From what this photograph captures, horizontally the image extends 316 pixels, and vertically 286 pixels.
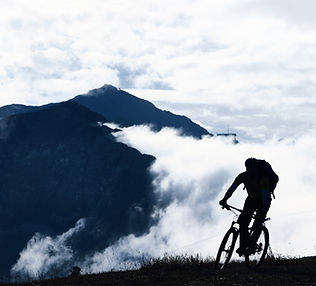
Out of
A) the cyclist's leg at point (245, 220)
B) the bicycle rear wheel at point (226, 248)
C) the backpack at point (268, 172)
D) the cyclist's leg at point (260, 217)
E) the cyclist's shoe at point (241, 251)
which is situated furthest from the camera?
the cyclist's shoe at point (241, 251)

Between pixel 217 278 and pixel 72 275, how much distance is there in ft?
14.0

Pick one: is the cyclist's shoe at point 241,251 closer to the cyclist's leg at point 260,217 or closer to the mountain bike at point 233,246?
the mountain bike at point 233,246

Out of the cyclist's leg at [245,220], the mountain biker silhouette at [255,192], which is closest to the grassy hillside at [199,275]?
the cyclist's leg at [245,220]

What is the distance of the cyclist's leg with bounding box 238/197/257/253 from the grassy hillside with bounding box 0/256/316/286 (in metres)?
0.66

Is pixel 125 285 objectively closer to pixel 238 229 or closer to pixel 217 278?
pixel 217 278

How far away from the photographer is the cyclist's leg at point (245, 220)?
10.7 meters

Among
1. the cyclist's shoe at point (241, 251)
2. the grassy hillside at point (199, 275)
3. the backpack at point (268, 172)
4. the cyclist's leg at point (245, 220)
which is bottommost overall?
the grassy hillside at point (199, 275)

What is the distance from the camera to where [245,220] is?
1073 cm

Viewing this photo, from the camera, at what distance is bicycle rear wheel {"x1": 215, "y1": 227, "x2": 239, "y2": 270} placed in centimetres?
1077

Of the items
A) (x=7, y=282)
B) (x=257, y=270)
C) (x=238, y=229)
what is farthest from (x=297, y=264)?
(x=7, y=282)

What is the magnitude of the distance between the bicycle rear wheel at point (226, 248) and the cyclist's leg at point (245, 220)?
17 centimetres

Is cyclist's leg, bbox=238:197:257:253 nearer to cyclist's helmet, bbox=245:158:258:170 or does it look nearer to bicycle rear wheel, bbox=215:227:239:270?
bicycle rear wheel, bbox=215:227:239:270

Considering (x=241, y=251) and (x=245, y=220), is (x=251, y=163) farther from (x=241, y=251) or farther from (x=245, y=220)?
(x=241, y=251)

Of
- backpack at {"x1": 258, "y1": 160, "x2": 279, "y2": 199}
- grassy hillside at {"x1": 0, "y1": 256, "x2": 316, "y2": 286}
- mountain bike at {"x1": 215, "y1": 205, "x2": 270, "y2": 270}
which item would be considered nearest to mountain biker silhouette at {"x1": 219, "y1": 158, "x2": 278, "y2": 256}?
backpack at {"x1": 258, "y1": 160, "x2": 279, "y2": 199}
